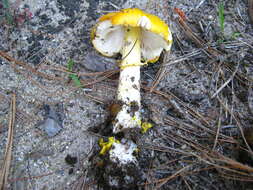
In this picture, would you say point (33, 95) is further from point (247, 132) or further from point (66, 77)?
point (247, 132)

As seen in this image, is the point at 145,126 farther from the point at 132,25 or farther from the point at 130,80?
the point at 132,25

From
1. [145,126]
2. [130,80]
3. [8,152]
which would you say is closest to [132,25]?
[130,80]

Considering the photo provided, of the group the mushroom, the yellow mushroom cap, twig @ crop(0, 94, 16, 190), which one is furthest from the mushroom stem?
twig @ crop(0, 94, 16, 190)

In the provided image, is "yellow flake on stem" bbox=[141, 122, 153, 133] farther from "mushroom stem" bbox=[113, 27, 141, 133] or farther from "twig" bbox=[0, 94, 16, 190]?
"twig" bbox=[0, 94, 16, 190]

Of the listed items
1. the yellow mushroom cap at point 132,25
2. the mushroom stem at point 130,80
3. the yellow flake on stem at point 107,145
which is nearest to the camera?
the yellow mushroom cap at point 132,25

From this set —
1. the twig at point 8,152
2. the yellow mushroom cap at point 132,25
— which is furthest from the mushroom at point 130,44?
the twig at point 8,152

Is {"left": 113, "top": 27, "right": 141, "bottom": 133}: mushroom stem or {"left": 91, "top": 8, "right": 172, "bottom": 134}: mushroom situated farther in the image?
{"left": 113, "top": 27, "right": 141, "bottom": 133}: mushroom stem

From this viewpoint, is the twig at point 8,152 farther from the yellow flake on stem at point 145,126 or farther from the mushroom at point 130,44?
the yellow flake on stem at point 145,126

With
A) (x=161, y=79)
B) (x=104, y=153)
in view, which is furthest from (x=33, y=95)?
(x=161, y=79)

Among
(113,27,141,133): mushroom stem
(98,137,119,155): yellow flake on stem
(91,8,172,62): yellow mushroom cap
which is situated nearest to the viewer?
(91,8,172,62): yellow mushroom cap
